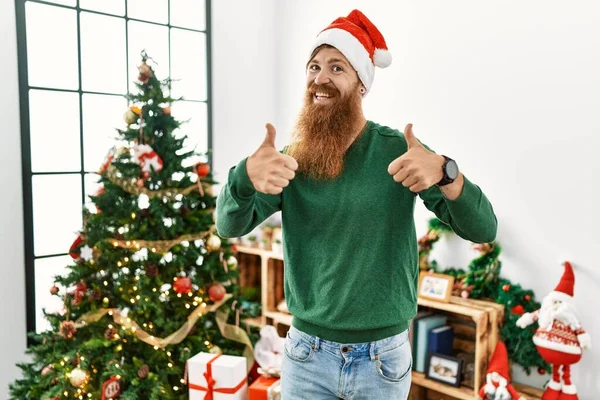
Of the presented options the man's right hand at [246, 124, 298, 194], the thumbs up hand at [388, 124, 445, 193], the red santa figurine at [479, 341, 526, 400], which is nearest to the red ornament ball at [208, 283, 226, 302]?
the red santa figurine at [479, 341, 526, 400]

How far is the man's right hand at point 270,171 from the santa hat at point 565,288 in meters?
1.54

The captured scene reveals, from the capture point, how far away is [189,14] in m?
3.29

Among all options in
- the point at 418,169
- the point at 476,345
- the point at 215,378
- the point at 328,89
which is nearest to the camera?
the point at 418,169

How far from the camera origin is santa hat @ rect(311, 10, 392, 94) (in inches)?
54.1

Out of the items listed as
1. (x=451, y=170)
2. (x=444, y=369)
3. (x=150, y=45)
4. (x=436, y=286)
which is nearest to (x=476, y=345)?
(x=444, y=369)

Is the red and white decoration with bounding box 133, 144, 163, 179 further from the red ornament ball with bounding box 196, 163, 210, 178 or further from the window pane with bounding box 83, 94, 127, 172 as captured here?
the window pane with bounding box 83, 94, 127, 172

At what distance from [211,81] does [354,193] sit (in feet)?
7.58

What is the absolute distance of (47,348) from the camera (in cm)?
230

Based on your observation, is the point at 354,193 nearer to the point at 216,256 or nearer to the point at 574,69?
the point at 216,256

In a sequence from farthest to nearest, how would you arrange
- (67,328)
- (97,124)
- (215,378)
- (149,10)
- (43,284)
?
1. (149,10)
2. (97,124)
3. (43,284)
4. (67,328)
5. (215,378)

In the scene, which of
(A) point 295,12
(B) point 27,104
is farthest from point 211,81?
(B) point 27,104

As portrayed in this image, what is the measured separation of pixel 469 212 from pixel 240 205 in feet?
1.65

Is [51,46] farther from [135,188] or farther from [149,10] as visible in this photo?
[135,188]

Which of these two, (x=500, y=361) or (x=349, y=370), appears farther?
(x=500, y=361)
